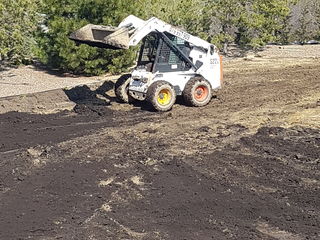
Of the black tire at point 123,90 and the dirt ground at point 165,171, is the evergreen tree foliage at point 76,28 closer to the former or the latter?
the dirt ground at point 165,171

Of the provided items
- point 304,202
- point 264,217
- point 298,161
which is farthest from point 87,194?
point 298,161

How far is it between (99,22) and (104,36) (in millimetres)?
6707

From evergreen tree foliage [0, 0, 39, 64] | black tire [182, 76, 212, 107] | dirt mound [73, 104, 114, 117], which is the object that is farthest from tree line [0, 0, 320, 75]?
black tire [182, 76, 212, 107]

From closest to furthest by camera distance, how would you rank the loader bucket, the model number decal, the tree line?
the loader bucket → the model number decal → the tree line

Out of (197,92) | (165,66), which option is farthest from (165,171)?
(197,92)

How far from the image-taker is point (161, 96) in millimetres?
14617

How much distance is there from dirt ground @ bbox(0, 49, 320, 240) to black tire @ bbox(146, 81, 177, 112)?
31cm

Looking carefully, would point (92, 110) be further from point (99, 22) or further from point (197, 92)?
point (99, 22)

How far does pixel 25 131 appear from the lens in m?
13.1

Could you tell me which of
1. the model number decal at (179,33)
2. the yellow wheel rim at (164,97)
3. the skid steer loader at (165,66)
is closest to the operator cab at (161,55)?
the skid steer loader at (165,66)

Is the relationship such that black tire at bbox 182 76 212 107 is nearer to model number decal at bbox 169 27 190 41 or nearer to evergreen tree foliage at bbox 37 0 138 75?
model number decal at bbox 169 27 190 41

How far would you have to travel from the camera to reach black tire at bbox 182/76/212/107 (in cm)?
1496

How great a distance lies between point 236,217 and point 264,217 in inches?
17.2

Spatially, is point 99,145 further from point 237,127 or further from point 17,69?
point 17,69
